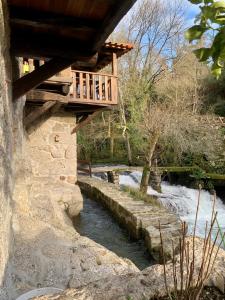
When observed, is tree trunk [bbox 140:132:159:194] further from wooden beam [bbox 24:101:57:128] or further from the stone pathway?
wooden beam [bbox 24:101:57:128]

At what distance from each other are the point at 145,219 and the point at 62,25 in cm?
393

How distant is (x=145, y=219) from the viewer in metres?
5.99

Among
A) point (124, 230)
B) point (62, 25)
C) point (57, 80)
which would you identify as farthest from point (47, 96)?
point (62, 25)

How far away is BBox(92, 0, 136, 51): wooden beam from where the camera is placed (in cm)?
246

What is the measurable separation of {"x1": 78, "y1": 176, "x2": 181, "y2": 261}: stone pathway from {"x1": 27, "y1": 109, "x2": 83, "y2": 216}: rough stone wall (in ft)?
2.86

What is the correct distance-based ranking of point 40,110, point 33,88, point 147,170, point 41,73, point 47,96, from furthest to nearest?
point 147,170, point 40,110, point 47,96, point 33,88, point 41,73

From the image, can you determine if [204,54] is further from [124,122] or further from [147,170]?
[124,122]

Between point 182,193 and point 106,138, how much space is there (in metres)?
8.54

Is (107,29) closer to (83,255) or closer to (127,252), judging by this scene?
(83,255)

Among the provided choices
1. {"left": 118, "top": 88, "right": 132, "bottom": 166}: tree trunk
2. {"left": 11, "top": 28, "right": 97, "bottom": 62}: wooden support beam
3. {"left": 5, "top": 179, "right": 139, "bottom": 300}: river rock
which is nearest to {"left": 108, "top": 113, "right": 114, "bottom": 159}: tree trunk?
{"left": 118, "top": 88, "right": 132, "bottom": 166}: tree trunk

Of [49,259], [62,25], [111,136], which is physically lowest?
[49,259]

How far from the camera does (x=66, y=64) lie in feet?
12.1

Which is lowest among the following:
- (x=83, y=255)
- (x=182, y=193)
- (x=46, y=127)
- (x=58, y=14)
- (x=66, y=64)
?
(x=182, y=193)

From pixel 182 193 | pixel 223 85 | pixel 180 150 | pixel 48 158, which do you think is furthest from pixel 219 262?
pixel 223 85
